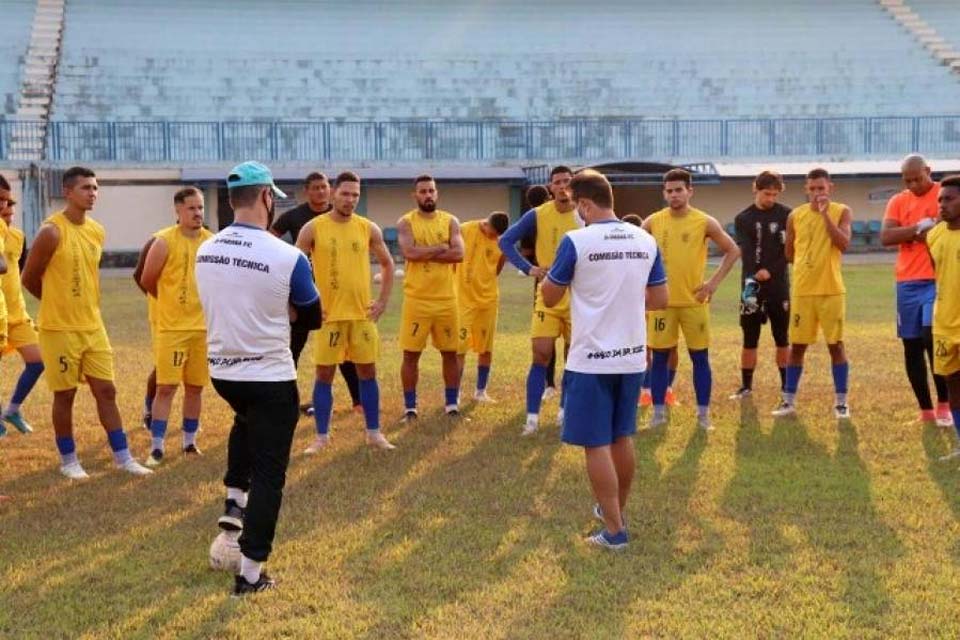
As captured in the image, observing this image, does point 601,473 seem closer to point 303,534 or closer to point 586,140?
point 303,534

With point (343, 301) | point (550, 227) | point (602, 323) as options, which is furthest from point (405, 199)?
point (602, 323)

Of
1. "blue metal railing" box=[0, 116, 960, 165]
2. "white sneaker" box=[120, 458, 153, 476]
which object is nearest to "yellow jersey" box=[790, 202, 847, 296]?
"white sneaker" box=[120, 458, 153, 476]

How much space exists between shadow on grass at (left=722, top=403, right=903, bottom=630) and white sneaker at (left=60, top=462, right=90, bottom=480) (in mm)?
4548

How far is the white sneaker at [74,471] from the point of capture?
26.0 ft

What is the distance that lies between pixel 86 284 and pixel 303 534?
2.81 metres

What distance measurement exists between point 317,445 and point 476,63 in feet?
94.6

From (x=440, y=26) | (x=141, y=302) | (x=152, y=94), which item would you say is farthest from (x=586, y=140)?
(x=141, y=302)

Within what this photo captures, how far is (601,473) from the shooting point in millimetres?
6008

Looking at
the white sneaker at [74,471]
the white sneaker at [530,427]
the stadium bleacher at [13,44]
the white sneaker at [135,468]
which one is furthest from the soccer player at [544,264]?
the stadium bleacher at [13,44]

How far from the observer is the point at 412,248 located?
32.2ft

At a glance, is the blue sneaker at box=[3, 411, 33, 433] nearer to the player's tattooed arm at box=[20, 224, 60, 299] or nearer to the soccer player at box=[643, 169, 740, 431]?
the player's tattooed arm at box=[20, 224, 60, 299]

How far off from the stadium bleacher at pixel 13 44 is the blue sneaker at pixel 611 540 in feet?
97.3

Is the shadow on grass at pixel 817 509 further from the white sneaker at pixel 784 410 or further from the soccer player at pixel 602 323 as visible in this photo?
the soccer player at pixel 602 323

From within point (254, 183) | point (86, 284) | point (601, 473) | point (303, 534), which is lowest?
point (303, 534)
